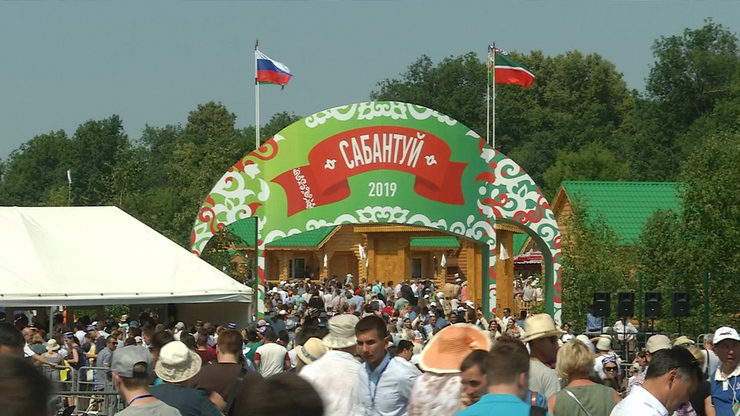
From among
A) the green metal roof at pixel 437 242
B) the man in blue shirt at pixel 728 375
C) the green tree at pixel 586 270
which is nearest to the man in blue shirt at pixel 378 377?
the man in blue shirt at pixel 728 375

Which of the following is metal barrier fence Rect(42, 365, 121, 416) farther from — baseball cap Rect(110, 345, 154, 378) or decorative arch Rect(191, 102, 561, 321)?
baseball cap Rect(110, 345, 154, 378)

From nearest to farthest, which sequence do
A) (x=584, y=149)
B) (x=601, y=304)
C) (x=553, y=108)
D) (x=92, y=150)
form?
(x=601, y=304), (x=584, y=149), (x=553, y=108), (x=92, y=150)

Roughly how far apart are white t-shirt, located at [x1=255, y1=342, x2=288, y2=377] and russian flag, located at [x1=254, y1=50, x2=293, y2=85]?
20.1 metres

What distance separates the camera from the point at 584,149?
283ft

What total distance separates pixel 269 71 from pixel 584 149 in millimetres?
54041

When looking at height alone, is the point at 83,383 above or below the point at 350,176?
below

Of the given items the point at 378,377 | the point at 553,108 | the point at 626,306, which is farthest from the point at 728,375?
the point at 553,108

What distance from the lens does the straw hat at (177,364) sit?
782 centimetres

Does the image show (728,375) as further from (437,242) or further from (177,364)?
(437,242)

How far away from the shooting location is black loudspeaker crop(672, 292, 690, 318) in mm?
27375

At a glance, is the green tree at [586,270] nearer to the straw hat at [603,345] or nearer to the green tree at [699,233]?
the green tree at [699,233]

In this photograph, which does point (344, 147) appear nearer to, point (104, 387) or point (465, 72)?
point (104, 387)

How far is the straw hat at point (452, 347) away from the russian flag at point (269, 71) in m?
27.8

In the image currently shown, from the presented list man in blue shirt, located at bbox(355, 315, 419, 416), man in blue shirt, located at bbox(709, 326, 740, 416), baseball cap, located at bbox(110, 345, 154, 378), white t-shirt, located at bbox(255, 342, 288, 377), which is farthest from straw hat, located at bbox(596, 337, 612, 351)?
baseball cap, located at bbox(110, 345, 154, 378)
